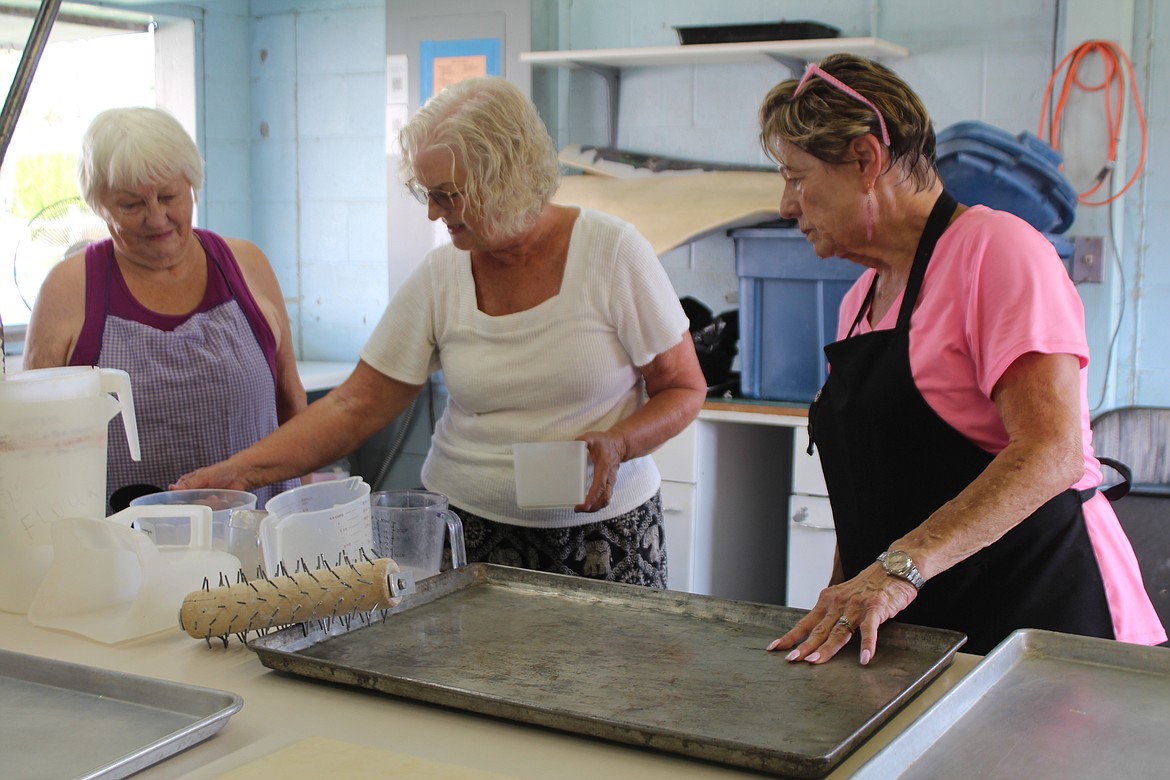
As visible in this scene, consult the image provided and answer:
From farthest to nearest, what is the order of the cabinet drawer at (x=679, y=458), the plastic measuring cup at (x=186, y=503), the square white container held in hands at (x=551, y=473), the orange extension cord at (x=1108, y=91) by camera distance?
1. the cabinet drawer at (x=679, y=458)
2. the orange extension cord at (x=1108, y=91)
3. the square white container held in hands at (x=551, y=473)
4. the plastic measuring cup at (x=186, y=503)

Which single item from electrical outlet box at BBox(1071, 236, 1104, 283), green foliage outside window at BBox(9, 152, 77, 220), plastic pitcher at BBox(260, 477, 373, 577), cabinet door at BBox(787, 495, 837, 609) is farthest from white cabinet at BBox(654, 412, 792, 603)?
green foliage outside window at BBox(9, 152, 77, 220)

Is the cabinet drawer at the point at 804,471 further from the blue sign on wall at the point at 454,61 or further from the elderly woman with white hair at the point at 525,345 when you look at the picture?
the blue sign on wall at the point at 454,61

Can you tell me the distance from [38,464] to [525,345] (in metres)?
0.76

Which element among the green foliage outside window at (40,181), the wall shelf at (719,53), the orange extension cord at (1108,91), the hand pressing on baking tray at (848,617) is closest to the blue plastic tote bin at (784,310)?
the wall shelf at (719,53)

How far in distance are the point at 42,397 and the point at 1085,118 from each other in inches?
106

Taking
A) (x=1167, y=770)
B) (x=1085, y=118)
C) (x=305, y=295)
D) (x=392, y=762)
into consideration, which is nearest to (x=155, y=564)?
(x=392, y=762)

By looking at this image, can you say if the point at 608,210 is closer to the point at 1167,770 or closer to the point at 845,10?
the point at 845,10

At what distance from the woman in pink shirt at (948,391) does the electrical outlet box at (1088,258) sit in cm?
177

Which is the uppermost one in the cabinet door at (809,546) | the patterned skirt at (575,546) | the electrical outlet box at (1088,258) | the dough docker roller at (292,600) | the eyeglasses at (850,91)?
the eyeglasses at (850,91)

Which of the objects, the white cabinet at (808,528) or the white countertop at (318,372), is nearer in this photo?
the white cabinet at (808,528)

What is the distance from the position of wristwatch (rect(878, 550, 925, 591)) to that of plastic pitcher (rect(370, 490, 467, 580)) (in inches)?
21.2

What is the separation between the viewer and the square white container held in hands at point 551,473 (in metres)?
1.64

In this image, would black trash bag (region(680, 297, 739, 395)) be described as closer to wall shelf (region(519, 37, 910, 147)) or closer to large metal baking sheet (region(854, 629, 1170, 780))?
wall shelf (region(519, 37, 910, 147))

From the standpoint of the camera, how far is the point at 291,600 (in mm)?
1185
